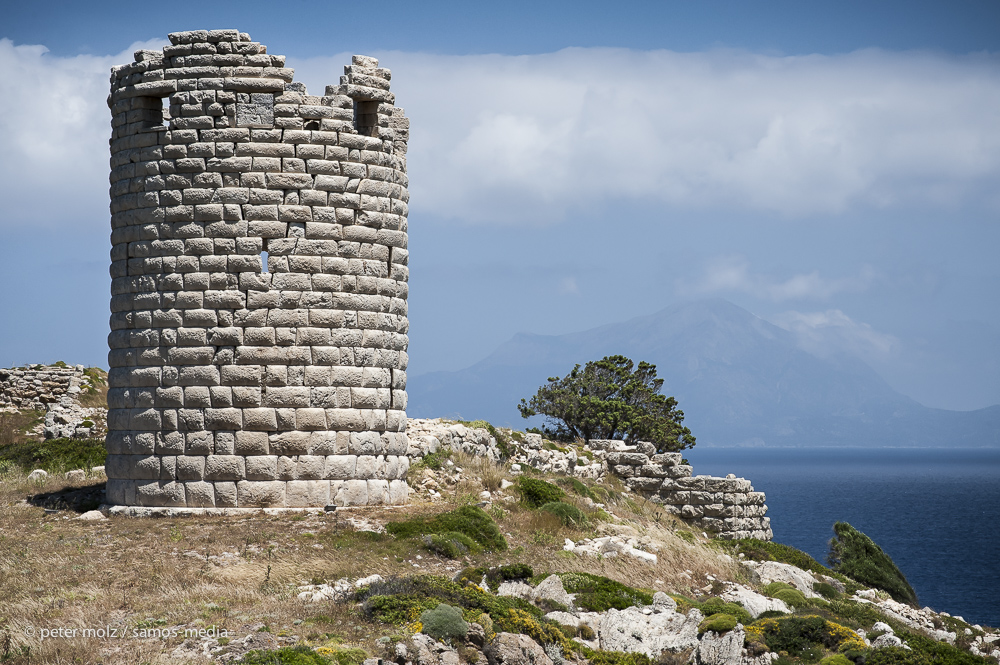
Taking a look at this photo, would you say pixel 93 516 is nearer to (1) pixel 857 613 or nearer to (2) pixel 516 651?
(2) pixel 516 651

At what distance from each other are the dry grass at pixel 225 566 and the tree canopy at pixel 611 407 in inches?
514

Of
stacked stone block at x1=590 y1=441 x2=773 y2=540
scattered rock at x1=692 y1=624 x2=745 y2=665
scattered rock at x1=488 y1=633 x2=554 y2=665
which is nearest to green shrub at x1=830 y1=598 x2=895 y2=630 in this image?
scattered rock at x1=692 y1=624 x2=745 y2=665

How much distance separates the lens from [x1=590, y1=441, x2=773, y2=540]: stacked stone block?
21.4 meters

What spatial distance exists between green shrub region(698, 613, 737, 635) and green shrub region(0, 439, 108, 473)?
12.5m

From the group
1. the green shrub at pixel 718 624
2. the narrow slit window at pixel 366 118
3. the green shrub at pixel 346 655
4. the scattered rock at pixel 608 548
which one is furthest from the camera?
the narrow slit window at pixel 366 118

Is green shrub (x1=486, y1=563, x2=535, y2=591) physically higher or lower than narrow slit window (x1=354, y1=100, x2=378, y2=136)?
lower

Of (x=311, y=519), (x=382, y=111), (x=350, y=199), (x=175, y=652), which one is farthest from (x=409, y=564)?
(x=382, y=111)

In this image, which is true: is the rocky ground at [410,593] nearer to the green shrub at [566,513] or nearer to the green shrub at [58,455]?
the green shrub at [566,513]

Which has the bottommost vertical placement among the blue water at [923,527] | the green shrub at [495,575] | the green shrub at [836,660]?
the blue water at [923,527]

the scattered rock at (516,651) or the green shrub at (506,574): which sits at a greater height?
the green shrub at (506,574)

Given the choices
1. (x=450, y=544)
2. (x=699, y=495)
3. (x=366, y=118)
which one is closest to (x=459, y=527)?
(x=450, y=544)

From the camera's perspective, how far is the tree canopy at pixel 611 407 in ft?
102

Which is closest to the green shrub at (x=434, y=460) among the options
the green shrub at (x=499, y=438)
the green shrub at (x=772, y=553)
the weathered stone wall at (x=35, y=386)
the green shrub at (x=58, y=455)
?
the green shrub at (x=499, y=438)

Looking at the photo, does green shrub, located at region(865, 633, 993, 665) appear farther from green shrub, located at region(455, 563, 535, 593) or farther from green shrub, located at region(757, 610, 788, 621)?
green shrub, located at region(455, 563, 535, 593)
